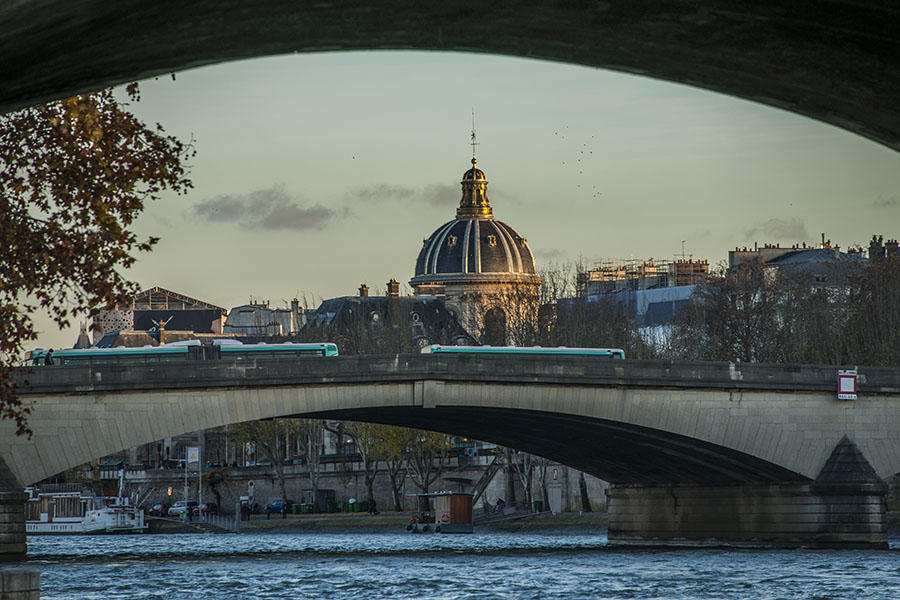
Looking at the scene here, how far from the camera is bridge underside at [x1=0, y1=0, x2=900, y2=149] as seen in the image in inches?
241

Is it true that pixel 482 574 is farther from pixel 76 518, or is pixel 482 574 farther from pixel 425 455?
pixel 76 518

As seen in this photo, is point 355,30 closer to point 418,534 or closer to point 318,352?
point 318,352

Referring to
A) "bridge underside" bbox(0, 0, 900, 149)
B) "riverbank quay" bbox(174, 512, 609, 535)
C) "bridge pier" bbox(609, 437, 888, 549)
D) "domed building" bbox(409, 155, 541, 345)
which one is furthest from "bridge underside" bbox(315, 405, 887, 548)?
"domed building" bbox(409, 155, 541, 345)

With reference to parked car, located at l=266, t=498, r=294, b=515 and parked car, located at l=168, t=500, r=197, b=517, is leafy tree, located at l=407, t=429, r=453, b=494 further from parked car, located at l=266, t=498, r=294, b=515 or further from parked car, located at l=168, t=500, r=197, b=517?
parked car, located at l=168, t=500, r=197, b=517

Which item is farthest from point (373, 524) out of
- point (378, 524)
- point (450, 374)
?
point (450, 374)

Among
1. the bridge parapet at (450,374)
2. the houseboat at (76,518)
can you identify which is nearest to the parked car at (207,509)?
the houseboat at (76,518)

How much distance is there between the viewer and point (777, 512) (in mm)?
48469

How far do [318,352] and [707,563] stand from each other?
1536cm

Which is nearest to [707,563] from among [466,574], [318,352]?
[466,574]

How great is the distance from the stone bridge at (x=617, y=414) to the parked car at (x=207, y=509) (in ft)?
159

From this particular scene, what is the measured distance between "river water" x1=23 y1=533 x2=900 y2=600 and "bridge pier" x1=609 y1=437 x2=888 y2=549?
1379 millimetres

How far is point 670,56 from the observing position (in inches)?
270

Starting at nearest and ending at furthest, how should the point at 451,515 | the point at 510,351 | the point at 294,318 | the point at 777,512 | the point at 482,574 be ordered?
the point at 482,574 → the point at 777,512 → the point at 510,351 → the point at 451,515 → the point at 294,318

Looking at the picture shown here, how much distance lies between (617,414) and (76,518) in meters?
48.1
